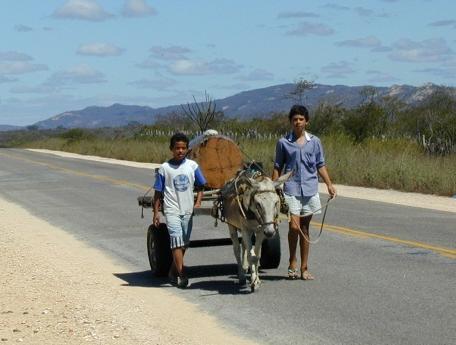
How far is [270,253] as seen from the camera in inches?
433

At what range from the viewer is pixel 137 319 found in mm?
8594

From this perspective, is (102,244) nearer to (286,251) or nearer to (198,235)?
(198,235)

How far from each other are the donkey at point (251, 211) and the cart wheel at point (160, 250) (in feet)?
3.51

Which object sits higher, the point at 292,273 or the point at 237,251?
the point at 237,251

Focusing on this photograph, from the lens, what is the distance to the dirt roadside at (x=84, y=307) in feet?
26.0

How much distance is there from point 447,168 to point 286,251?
43.1ft

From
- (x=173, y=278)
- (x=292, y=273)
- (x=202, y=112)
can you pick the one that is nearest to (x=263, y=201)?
(x=292, y=273)

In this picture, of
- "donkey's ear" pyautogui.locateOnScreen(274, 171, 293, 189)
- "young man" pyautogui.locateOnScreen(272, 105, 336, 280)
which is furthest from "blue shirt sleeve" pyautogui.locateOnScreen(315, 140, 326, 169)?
"donkey's ear" pyautogui.locateOnScreen(274, 171, 293, 189)

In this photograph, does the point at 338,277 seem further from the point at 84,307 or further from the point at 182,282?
the point at 84,307

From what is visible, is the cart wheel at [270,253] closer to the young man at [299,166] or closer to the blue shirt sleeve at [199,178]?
the young man at [299,166]

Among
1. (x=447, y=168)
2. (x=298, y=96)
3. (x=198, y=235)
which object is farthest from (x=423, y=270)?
(x=298, y=96)

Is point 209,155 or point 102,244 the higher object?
point 209,155

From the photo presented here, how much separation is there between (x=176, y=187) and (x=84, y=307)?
5.55 ft

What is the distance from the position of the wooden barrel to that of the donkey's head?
1.89 m
